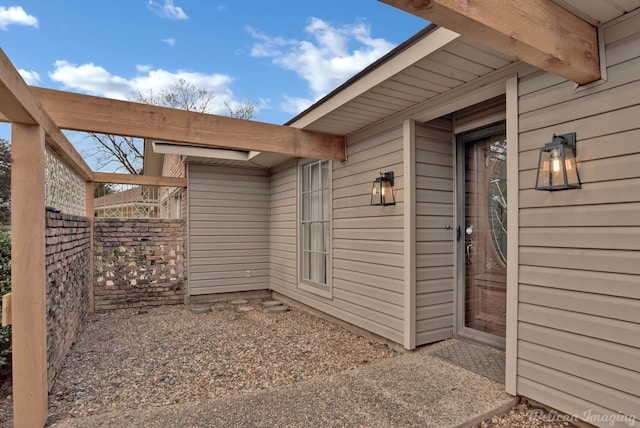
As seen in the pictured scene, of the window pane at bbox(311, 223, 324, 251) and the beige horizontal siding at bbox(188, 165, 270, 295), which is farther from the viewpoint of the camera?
the beige horizontal siding at bbox(188, 165, 270, 295)

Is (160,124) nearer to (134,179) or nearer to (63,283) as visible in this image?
(63,283)

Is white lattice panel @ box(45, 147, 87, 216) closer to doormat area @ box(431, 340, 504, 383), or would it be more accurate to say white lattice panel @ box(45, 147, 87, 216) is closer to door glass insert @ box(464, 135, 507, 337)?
doormat area @ box(431, 340, 504, 383)

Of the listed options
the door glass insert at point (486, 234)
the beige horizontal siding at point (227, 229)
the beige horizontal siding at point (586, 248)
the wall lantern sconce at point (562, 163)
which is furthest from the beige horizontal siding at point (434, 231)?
the beige horizontal siding at point (227, 229)

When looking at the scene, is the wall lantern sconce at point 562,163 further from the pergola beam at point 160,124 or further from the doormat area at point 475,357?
the pergola beam at point 160,124

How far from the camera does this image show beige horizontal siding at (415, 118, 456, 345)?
325 centimetres

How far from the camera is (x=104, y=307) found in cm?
538

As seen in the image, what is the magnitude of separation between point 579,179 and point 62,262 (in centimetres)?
414

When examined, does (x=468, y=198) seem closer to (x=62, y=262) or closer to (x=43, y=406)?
(x=43, y=406)

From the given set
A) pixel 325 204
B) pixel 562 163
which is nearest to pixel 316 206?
pixel 325 204

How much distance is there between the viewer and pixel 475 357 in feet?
9.65

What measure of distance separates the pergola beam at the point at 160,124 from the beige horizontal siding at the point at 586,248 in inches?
81.8

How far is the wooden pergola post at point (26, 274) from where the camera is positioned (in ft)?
7.02

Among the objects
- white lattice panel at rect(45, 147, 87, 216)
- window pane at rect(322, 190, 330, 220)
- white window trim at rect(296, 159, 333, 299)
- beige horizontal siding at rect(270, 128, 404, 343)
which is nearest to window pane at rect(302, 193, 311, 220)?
white window trim at rect(296, 159, 333, 299)

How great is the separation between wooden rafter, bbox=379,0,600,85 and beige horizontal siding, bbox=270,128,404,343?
1595 mm
